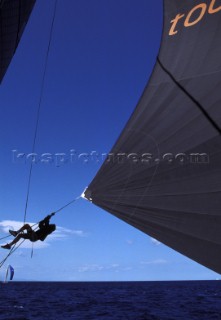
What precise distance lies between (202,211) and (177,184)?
16.0 inches

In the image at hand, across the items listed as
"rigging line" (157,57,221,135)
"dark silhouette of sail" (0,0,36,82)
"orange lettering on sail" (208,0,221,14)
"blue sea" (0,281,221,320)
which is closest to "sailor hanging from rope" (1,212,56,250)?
"rigging line" (157,57,221,135)

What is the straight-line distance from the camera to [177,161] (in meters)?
4.05

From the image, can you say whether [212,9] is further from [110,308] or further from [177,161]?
[110,308]

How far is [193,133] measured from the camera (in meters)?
4.09

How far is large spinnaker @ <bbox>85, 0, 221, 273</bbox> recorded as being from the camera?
12.2 ft

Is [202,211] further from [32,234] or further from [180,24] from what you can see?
[180,24]

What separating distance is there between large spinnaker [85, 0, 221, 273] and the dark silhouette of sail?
13.4 ft

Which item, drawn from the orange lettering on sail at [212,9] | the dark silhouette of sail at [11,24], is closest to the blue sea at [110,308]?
the dark silhouette of sail at [11,24]

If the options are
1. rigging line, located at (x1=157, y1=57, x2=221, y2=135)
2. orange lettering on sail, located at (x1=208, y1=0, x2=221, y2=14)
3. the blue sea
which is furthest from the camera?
the blue sea

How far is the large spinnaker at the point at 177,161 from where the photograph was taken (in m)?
3.73

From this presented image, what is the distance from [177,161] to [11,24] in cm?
559

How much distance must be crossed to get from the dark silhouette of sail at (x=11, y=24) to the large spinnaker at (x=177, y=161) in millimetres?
4088

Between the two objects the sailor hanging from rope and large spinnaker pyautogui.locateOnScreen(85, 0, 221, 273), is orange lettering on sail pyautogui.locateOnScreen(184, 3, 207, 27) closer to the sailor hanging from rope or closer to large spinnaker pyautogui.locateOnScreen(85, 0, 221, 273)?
large spinnaker pyautogui.locateOnScreen(85, 0, 221, 273)

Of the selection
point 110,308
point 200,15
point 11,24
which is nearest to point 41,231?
point 200,15
